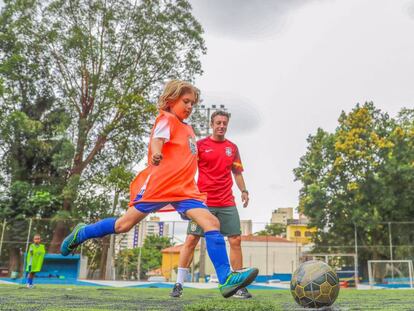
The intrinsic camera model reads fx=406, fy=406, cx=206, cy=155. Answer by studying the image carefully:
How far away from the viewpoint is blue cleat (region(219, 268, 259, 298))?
245 cm

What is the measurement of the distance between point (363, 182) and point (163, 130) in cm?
2335

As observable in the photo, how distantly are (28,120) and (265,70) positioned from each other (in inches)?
423

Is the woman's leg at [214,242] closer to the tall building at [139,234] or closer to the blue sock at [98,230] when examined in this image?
the blue sock at [98,230]

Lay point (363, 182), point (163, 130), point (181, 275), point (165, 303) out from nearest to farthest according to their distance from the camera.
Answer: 1. point (163, 130)
2. point (165, 303)
3. point (181, 275)
4. point (363, 182)

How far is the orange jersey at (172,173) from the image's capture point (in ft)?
8.72

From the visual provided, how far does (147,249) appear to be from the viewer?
21469 millimetres

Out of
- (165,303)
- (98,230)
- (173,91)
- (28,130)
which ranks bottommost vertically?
(165,303)

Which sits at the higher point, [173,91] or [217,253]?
[173,91]

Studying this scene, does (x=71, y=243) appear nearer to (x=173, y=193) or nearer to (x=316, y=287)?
(x=173, y=193)

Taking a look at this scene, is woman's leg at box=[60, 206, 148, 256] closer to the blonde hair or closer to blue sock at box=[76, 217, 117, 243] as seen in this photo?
blue sock at box=[76, 217, 117, 243]

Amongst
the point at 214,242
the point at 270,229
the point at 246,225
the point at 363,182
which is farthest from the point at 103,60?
the point at 214,242

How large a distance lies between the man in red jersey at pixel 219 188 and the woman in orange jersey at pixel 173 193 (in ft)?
4.41

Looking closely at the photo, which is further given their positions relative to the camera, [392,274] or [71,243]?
[392,274]

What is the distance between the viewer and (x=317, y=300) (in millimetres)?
2777
